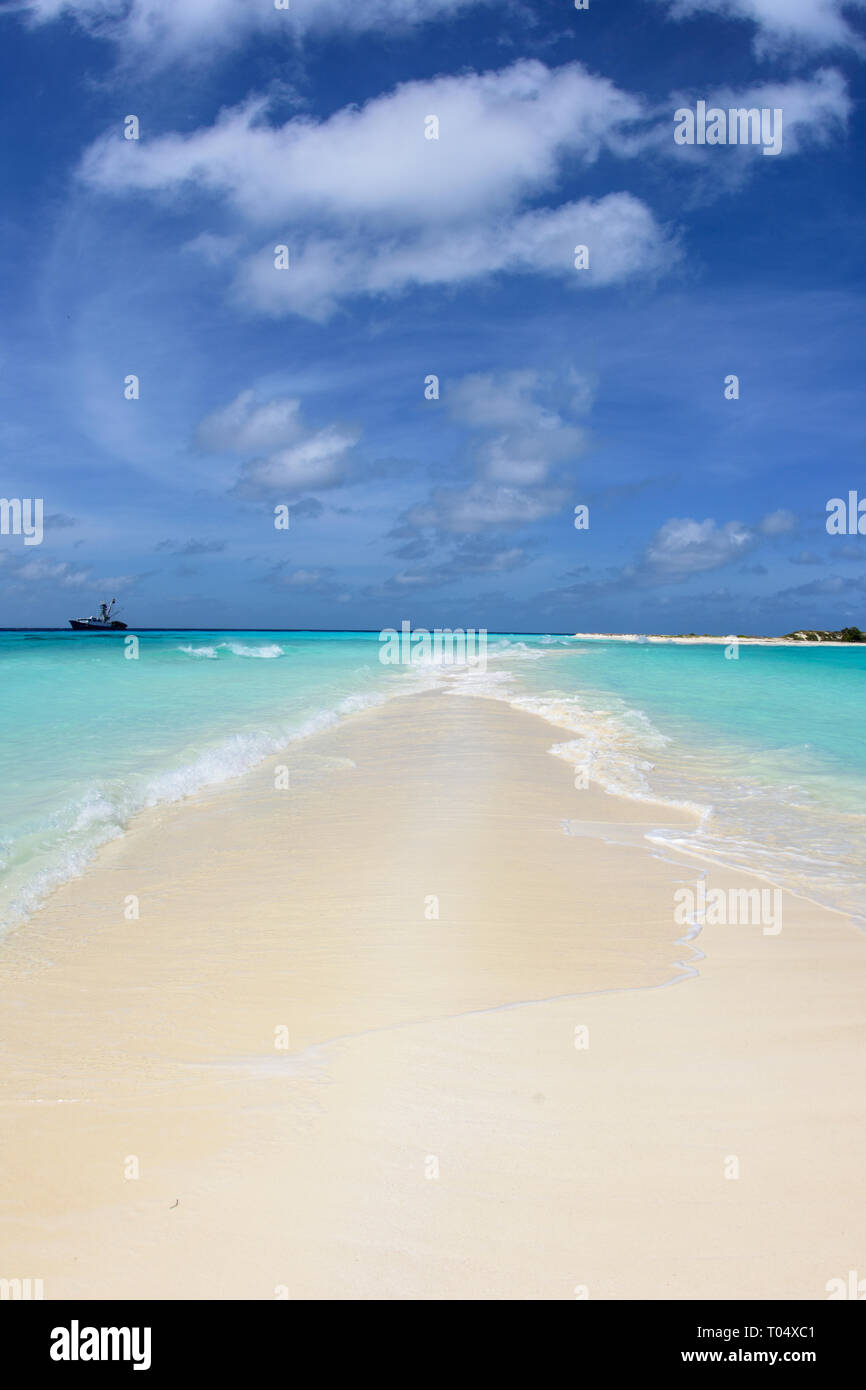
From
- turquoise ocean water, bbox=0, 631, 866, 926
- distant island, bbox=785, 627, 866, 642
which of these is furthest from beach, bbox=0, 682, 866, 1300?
distant island, bbox=785, 627, 866, 642

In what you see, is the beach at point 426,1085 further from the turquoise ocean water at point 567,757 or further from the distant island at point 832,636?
the distant island at point 832,636

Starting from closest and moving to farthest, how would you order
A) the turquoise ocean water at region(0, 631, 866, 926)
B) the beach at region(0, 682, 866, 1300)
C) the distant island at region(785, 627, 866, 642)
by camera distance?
1. the beach at region(0, 682, 866, 1300)
2. the turquoise ocean water at region(0, 631, 866, 926)
3. the distant island at region(785, 627, 866, 642)

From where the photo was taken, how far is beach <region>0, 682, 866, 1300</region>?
259 cm

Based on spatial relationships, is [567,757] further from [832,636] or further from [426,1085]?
[832,636]

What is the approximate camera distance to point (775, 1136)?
3188 mm

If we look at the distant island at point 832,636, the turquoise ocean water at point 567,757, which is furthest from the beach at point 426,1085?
the distant island at point 832,636

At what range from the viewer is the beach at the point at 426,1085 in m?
2.59

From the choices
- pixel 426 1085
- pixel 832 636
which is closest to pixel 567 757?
pixel 426 1085

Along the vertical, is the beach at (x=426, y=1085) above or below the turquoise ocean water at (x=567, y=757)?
below

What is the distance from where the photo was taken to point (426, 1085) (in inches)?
141

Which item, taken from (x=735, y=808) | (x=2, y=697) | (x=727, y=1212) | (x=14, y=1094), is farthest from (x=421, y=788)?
(x=2, y=697)

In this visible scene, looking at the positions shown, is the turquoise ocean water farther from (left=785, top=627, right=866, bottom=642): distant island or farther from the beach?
(left=785, top=627, right=866, bottom=642): distant island
